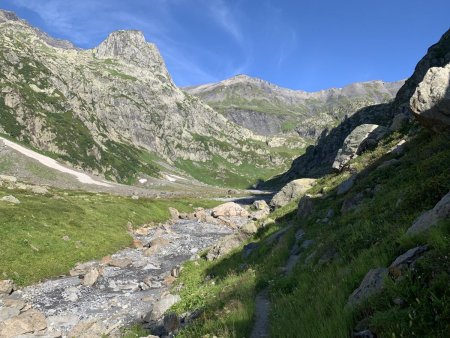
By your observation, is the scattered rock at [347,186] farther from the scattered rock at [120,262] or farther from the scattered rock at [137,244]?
the scattered rock at [137,244]

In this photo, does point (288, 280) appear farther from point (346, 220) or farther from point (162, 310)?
point (162, 310)

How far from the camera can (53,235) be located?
54094 mm

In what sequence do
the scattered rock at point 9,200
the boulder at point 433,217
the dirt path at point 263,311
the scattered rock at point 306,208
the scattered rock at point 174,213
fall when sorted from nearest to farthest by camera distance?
the boulder at point 433,217 < the dirt path at point 263,311 < the scattered rock at point 306,208 < the scattered rock at point 9,200 < the scattered rock at point 174,213

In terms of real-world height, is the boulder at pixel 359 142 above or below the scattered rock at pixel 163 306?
above

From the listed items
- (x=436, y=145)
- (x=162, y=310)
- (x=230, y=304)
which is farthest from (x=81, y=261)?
(x=436, y=145)

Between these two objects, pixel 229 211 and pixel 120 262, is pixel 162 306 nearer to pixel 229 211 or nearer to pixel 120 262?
pixel 120 262

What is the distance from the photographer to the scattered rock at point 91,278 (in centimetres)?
4140

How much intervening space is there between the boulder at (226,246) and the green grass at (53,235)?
2003cm

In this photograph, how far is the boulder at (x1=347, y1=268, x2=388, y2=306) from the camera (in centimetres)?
851

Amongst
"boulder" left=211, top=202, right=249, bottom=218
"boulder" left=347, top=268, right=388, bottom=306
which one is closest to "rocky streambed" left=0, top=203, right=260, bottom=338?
"boulder" left=347, top=268, right=388, bottom=306

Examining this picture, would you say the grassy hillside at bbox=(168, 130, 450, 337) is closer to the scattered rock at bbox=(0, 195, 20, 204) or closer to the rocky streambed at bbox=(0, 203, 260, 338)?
the rocky streambed at bbox=(0, 203, 260, 338)

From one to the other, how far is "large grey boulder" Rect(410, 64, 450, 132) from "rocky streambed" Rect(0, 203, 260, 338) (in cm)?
2022

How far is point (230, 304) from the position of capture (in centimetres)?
1460

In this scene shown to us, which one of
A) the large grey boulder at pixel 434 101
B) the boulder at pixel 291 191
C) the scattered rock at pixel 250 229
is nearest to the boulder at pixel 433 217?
the large grey boulder at pixel 434 101
